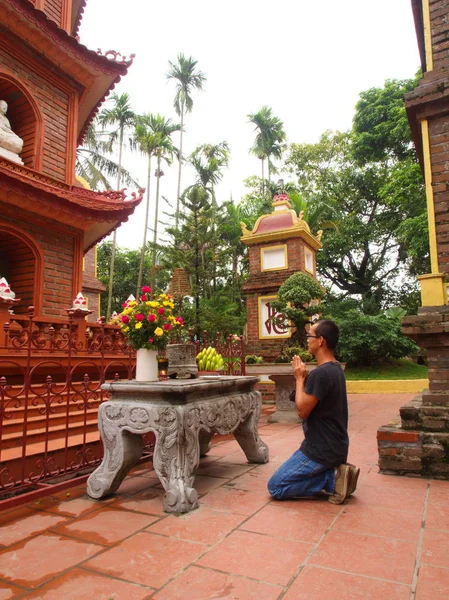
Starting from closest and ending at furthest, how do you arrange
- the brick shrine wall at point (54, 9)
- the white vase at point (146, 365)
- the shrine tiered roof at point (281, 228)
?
the white vase at point (146, 365) < the brick shrine wall at point (54, 9) < the shrine tiered roof at point (281, 228)

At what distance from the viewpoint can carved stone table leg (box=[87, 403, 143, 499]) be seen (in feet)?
10.1

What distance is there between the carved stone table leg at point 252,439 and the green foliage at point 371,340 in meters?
10.8

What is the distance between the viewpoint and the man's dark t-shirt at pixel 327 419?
2938 millimetres

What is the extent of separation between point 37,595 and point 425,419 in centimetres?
324

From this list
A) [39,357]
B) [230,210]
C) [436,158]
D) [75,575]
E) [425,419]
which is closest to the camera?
[75,575]

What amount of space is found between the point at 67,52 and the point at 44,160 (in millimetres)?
2044

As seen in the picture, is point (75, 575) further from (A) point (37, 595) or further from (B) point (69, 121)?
(B) point (69, 121)

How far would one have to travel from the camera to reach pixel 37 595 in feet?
5.95

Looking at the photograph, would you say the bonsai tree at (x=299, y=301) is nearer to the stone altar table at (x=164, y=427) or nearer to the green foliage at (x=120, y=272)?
the stone altar table at (x=164, y=427)

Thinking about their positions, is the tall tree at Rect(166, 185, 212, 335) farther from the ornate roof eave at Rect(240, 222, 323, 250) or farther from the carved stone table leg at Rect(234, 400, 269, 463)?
the carved stone table leg at Rect(234, 400, 269, 463)

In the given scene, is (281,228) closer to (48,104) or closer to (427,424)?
(48,104)

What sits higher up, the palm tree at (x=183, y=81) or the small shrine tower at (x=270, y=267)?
the palm tree at (x=183, y=81)

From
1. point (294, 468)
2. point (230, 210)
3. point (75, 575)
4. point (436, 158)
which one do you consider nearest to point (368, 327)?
point (230, 210)

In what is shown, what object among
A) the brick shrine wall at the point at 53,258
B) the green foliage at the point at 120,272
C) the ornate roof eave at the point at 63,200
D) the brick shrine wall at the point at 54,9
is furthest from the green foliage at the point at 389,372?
the green foliage at the point at 120,272
